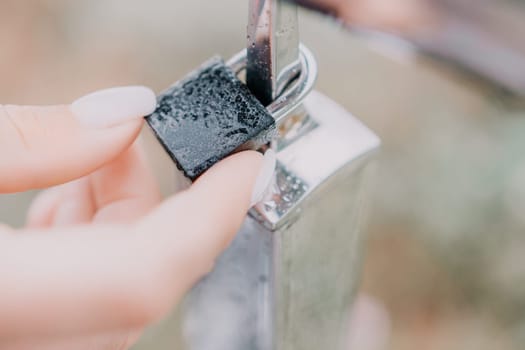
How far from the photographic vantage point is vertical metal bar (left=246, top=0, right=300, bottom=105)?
0.35 meters

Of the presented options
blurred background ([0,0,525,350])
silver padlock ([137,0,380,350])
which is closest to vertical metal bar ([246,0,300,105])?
silver padlock ([137,0,380,350])

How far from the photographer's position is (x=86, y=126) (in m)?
0.41

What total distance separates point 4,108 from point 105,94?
71 millimetres

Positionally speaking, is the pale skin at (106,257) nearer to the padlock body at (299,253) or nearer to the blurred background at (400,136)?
the padlock body at (299,253)

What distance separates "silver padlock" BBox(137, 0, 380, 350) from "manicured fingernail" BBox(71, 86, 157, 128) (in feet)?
0.22

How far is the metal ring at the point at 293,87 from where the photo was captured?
0.40 meters

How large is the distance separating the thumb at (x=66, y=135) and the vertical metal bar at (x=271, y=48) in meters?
0.07

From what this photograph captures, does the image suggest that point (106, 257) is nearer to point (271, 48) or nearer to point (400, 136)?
point (271, 48)

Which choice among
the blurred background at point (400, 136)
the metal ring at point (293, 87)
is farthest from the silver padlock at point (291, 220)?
the blurred background at point (400, 136)

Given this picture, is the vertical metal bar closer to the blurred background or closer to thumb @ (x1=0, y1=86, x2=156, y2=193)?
thumb @ (x1=0, y1=86, x2=156, y2=193)

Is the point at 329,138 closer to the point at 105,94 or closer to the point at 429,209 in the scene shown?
the point at 105,94

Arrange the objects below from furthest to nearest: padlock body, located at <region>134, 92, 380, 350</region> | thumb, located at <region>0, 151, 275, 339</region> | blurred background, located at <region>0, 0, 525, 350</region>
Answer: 1. blurred background, located at <region>0, 0, 525, 350</region>
2. padlock body, located at <region>134, 92, 380, 350</region>
3. thumb, located at <region>0, 151, 275, 339</region>

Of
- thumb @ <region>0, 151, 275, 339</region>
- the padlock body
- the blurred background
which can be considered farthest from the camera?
the blurred background

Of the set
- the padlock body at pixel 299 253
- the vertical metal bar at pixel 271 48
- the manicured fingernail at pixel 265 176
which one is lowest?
the padlock body at pixel 299 253
